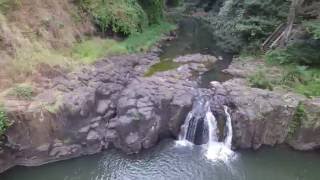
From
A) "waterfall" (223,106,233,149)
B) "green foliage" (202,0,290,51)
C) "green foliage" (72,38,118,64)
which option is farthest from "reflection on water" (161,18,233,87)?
"green foliage" (72,38,118,64)

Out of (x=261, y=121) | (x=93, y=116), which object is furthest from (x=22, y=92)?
(x=261, y=121)

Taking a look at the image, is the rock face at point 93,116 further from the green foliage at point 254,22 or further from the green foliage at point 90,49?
the green foliage at point 254,22

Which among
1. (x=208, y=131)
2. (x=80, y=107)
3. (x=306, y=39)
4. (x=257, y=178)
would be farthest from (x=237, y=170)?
(x=306, y=39)

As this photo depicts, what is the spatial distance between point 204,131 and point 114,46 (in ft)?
30.5

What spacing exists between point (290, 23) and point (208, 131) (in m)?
9.47

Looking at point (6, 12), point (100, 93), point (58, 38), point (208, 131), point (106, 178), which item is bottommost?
point (106, 178)

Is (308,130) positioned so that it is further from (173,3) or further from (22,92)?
(173,3)

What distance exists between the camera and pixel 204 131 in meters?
16.9

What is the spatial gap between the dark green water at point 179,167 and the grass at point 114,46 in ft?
21.1

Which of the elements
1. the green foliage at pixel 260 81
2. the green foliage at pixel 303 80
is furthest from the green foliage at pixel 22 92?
the green foliage at pixel 303 80

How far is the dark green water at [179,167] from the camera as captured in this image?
14469 mm

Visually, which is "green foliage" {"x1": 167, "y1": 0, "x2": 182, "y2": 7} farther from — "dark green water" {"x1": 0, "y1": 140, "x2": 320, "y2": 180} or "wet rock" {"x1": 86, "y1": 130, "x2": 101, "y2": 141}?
"wet rock" {"x1": 86, "y1": 130, "x2": 101, "y2": 141}

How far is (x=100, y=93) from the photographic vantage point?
1708 cm

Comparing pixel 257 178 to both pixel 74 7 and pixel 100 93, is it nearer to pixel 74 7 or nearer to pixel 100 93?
pixel 100 93
